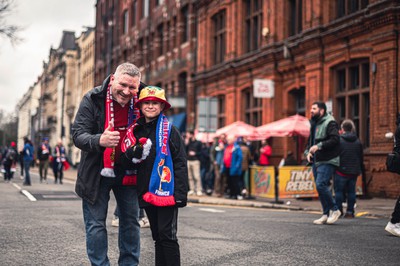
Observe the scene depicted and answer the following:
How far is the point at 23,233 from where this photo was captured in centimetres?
925

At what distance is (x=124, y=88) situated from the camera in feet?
17.3

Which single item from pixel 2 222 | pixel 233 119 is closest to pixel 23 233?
pixel 2 222

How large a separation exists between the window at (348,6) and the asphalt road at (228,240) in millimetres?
10606

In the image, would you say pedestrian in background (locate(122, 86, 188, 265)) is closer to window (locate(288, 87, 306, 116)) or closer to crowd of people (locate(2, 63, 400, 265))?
crowd of people (locate(2, 63, 400, 265))

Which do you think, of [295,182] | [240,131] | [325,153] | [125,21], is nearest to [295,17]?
[240,131]

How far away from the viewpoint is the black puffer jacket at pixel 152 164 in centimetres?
515

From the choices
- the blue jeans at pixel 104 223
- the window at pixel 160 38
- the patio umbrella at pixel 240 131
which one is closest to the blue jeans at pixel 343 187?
the blue jeans at pixel 104 223

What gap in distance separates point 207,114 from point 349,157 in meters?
11.5

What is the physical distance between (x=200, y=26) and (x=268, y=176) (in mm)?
17921

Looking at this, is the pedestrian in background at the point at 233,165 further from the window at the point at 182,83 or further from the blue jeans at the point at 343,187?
the window at the point at 182,83

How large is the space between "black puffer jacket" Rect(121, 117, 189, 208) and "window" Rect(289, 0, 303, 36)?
21.0 meters

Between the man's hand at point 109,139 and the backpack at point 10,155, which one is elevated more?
the man's hand at point 109,139

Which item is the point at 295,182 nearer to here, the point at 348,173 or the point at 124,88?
the point at 348,173

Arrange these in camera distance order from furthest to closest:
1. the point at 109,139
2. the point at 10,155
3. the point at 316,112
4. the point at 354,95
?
the point at 10,155 < the point at 354,95 < the point at 316,112 < the point at 109,139
